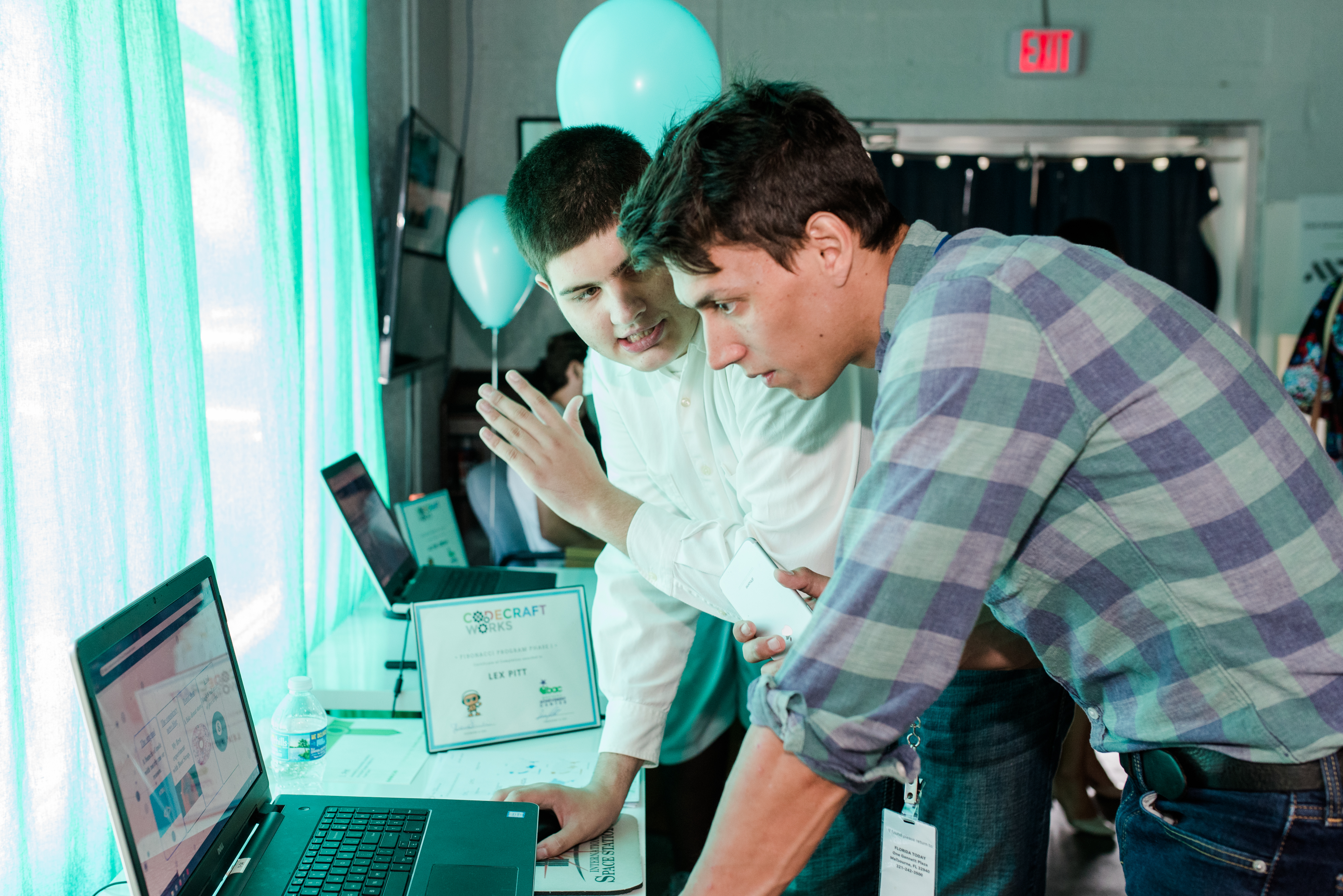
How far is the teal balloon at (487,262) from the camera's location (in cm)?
276

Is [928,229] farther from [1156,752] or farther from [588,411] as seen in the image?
[588,411]

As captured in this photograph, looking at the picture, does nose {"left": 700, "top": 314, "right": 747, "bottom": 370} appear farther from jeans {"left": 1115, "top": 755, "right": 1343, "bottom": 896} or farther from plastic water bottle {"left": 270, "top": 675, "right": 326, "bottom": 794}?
plastic water bottle {"left": 270, "top": 675, "right": 326, "bottom": 794}

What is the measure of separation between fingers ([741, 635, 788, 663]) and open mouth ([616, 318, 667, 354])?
0.46 m

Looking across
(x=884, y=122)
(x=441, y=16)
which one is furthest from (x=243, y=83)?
(x=884, y=122)

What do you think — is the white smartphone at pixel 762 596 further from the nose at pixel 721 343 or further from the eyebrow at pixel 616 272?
the eyebrow at pixel 616 272

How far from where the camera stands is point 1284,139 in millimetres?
3955

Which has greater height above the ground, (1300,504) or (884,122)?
(884,122)

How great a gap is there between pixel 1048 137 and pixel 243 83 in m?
3.54

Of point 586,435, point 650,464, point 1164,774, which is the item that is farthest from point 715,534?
point 586,435

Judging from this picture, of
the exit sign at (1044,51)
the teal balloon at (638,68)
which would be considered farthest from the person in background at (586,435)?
the exit sign at (1044,51)

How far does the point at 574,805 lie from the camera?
1108 millimetres

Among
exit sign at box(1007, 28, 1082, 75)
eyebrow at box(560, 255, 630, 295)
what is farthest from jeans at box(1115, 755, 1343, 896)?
exit sign at box(1007, 28, 1082, 75)

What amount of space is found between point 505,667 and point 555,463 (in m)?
0.35

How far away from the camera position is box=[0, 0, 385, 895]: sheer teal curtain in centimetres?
92
